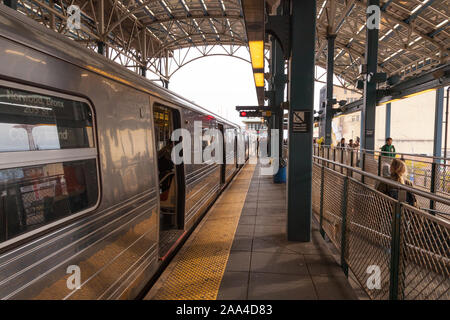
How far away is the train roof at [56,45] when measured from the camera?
162 centimetres

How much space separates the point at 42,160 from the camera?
1.78 meters

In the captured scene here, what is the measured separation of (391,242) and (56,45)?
2.95m

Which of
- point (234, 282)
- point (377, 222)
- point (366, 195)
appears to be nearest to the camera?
point (377, 222)

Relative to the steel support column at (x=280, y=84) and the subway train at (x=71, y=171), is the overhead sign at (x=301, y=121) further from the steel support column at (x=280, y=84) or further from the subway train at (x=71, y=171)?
the steel support column at (x=280, y=84)

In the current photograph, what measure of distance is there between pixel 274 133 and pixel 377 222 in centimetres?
895

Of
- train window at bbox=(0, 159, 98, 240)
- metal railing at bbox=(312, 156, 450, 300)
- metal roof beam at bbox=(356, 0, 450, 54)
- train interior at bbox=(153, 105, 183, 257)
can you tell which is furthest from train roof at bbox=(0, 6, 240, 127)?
metal roof beam at bbox=(356, 0, 450, 54)

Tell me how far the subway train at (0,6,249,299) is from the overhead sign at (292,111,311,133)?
2267 millimetres

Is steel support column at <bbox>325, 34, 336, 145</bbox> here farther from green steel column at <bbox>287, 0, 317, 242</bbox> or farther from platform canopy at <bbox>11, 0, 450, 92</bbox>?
green steel column at <bbox>287, 0, 317, 242</bbox>

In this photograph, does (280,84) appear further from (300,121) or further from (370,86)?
(300,121)

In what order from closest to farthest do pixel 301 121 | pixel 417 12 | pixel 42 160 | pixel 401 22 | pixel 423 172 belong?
pixel 42 160 < pixel 301 121 < pixel 423 172 < pixel 417 12 < pixel 401 22

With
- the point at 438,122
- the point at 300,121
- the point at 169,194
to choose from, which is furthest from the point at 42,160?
the point at 438,122

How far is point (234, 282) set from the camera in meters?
3.24
